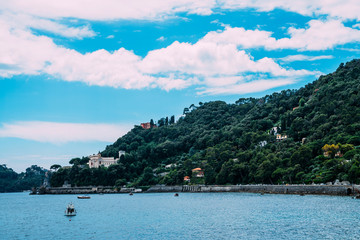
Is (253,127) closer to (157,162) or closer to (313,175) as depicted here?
(157,162)

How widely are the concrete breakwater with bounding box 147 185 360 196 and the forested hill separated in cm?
329

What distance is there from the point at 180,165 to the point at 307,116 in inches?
1983

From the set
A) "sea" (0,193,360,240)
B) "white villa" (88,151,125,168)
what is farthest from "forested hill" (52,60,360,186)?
"sea" (0,193,360,240)

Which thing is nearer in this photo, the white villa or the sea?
the sea

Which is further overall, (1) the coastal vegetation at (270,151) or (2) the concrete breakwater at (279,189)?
(1) the coastal vegetation at (270,151)

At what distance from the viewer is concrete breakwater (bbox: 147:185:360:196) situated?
Result: 3105 inches

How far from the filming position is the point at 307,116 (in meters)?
146

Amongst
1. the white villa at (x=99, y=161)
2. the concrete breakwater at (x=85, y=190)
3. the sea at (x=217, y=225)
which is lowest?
the sea at (x=217, y=225)

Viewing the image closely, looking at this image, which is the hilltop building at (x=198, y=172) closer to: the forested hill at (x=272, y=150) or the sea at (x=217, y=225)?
the forested hill at (x=272, y=150)

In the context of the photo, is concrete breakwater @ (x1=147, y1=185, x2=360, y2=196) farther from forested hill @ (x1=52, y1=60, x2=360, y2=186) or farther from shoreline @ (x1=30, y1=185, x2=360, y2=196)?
forested hill @ (x1=52, y1=60, x2=360, y2=186)

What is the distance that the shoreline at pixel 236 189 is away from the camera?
262ft

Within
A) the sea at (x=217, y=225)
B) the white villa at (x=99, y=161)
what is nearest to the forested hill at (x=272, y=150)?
the white villa at (x=99, y=161)

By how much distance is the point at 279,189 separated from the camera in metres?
97.0

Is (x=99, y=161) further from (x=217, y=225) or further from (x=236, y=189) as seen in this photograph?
(x=217, y=225)
